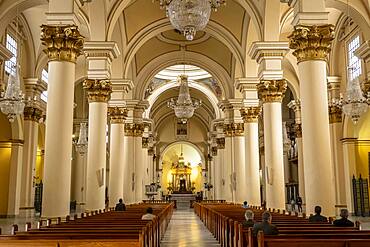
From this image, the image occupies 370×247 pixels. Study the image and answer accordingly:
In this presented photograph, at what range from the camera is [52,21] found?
30.5 feet

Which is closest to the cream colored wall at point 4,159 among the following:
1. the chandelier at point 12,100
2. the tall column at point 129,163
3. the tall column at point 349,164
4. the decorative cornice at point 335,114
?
the tall column at point 129,163

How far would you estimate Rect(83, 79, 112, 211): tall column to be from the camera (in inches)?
499

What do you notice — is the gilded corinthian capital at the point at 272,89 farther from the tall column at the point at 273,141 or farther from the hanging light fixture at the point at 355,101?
the hanging light fixture at the point at 355,101

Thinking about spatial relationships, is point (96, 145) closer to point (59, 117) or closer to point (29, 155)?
point (59, 117)

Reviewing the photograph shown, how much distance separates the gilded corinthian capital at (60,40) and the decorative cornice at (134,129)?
11.6 meters

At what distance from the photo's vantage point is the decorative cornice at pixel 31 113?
60.0 ft

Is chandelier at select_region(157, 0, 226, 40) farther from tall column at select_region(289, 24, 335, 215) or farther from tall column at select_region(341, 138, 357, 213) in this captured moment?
tall column at select_region(341, 138, 357, 213)

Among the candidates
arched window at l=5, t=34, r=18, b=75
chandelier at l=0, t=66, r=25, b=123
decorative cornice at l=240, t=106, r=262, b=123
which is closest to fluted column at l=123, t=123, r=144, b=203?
arched window at l=5, t=34, r=18, b=75

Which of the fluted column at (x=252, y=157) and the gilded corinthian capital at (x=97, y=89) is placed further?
the fluted column at (x=252, y=157)

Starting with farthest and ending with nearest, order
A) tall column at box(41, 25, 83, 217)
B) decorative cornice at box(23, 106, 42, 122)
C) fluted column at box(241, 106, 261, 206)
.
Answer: decorative cornice at box(23, 106, 42, 122)
fluted column at box(241, 106, 261, 206)
tall column at box(41, 25, 83, 217)

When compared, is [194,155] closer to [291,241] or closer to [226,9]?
[226,9]

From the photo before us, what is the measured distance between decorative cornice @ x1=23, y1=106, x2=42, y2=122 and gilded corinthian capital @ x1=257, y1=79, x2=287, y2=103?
10.1 m

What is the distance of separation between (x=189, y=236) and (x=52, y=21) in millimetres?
7137

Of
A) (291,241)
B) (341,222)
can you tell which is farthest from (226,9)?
(291,241)
